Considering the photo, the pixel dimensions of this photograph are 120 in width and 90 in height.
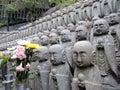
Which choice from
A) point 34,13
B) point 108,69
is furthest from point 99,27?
point 34,13

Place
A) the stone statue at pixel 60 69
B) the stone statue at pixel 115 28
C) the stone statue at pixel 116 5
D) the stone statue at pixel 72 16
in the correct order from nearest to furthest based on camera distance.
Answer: the stone statue at pixel 60 69 → the stone statue at pixel 115 28 → the stone statue at pixel 116 5 → the stone statue at pixel 72 16

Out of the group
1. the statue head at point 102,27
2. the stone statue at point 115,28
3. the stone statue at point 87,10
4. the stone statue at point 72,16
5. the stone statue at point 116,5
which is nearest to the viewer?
the statue head at point 102,27

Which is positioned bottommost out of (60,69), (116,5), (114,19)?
(60,69)

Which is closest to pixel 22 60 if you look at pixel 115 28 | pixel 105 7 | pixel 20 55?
pixel 20 55

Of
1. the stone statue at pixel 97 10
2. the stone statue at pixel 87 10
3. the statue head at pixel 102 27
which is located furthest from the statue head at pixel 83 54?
the stone statue at pixel 87 10

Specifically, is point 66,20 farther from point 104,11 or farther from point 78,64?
point 78,64

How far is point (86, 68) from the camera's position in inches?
100

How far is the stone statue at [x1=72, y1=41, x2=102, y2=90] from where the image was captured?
2457 millimetres

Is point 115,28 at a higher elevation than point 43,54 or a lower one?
higher

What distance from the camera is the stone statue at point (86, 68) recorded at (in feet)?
8.06

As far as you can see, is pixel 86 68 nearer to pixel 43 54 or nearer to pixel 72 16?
pixel 43 54

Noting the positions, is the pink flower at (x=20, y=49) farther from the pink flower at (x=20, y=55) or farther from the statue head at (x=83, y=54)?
the statue head at (x=83, y=54)

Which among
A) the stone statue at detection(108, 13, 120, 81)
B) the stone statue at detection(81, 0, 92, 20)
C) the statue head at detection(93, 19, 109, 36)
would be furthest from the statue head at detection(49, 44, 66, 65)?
the stone statue at detection(81, 0, 92, 20)

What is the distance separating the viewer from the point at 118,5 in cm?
464
